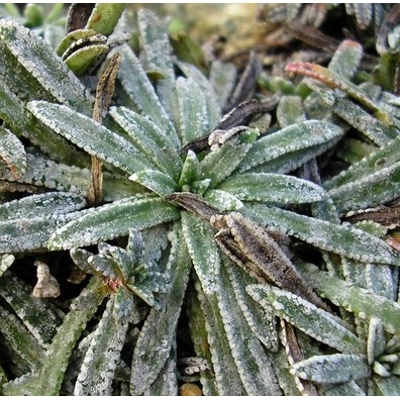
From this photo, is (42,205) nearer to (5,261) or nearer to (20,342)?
(5,261)

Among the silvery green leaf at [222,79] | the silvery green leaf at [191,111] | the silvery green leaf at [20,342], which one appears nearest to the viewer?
the silvery green leaf at [20,342]

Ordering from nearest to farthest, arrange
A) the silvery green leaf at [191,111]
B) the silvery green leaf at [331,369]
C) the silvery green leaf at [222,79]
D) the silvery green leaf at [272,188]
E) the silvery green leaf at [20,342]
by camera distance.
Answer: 1. the silvery green leaf at [331,369]
2. the silvery green leaf at [20,342]
3. the silvery green leaf at [272,188]
4. the silvery green leaf at [191,111]
5. the silvery green leaf at [222,79]

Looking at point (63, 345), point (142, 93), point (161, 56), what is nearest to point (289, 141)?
point (142, 93)

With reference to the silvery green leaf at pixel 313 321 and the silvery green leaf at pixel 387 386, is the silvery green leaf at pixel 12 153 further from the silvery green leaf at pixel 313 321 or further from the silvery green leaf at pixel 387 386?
the silvery green leaf at pixel 387 386

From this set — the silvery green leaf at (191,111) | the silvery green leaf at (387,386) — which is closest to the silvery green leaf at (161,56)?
the silvery green leaf at (191,111)

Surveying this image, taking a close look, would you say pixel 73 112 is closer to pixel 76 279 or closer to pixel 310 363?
pixel 76 279

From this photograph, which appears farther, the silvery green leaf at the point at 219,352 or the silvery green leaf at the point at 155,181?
the silvery green leaf at the point at 155,181

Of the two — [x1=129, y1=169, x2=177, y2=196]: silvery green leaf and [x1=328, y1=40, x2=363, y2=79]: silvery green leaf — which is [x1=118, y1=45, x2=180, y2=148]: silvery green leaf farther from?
[x1=328, y1=40, x2=363, y2=79]: silvery green leaf
